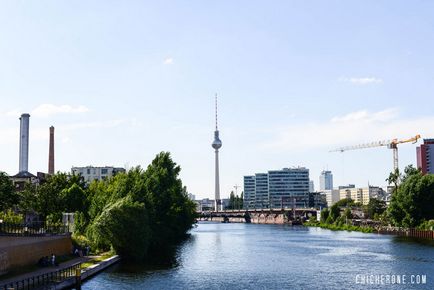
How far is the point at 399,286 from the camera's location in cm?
5488

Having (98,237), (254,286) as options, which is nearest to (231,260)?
(98,237)

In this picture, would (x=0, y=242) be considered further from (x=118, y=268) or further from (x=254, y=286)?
(x=254, y=286)

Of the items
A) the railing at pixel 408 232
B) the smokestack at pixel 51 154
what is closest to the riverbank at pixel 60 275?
the railing at pixel 408 232

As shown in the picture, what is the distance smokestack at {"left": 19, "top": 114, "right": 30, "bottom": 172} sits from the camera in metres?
160

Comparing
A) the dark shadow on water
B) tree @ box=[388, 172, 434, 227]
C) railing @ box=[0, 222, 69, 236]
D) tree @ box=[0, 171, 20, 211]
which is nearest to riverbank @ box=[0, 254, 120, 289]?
the dark shadow on water

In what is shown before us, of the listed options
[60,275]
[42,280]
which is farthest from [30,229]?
[42,280]

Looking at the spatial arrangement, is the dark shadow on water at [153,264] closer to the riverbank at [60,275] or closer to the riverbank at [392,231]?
the riverbank at [60,275]

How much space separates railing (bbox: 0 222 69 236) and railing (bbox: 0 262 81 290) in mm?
5630

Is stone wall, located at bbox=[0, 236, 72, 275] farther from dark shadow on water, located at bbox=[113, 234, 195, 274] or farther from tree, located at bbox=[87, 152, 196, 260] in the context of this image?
dark shadow on water, located at bbox=[113, 234, 195, 274]

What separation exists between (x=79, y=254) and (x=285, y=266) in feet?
86.2

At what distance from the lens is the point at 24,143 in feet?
528

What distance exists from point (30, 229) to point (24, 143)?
103225 mm

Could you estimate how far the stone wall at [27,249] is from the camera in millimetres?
52406

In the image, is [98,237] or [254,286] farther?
[98,237]
